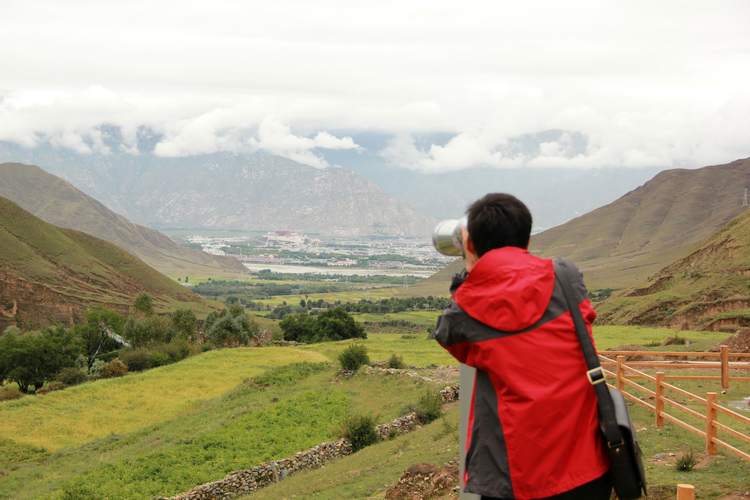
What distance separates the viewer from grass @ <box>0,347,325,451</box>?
114 feet

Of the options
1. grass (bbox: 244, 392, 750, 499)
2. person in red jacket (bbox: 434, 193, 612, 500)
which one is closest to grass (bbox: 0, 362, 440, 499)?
grass (bbox: 244, 392, 750, 499)

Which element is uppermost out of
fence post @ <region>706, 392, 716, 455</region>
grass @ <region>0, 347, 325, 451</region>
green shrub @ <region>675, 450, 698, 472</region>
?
fence post @ <region>706, 392, 716, 455</region>

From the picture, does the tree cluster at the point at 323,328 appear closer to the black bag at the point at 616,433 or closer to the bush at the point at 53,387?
the bush at the point at 53,387

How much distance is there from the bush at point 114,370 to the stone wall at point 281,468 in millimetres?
32289

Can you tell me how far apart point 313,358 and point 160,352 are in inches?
616

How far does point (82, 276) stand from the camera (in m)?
134

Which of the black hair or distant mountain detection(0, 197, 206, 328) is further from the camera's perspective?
distant mountain detection(0, 197, 206, 328)

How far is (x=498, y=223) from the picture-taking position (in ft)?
13.8

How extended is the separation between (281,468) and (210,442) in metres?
4.37

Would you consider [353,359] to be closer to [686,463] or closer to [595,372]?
[686,463]

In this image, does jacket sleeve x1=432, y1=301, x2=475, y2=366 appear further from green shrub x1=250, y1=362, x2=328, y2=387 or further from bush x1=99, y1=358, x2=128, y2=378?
bush x1=99, y1=358, x2=128, y2=378

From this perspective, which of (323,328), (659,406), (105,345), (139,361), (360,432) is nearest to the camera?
(659,406)

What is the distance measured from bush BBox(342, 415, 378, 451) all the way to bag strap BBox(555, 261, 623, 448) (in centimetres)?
2351

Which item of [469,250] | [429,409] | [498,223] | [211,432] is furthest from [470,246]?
[211,432]
